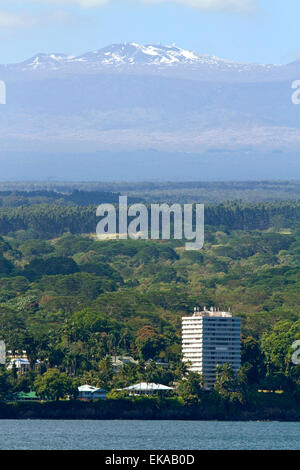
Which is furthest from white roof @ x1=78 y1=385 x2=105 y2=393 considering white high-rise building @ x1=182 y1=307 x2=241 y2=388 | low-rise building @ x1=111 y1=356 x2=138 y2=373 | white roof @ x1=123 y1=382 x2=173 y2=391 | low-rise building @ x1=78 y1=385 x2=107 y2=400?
white high-rise building @ x1=182 y1=307 x2=241 y2=388

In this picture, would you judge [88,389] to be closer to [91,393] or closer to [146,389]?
[91,393]

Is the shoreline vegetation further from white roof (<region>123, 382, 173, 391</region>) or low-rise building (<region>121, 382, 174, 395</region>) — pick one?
white roof (<region>123, 382, 173, 391</region>)

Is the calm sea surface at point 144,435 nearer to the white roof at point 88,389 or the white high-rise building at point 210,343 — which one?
the white roof at point 88,389

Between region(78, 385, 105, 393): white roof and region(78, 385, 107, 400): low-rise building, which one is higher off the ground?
region(78, 385, 105, 393): white roof

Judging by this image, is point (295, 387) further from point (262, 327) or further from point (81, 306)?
point (81, 306)


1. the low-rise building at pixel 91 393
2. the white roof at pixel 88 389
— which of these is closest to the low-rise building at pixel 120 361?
the white roof at pixel 88 389
